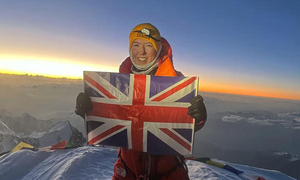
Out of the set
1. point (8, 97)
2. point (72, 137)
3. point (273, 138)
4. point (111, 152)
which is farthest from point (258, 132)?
point (8, 97)

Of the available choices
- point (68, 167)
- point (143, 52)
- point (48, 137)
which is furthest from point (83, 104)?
point (48, 137)

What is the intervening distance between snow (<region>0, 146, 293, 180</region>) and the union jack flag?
272 centimetres

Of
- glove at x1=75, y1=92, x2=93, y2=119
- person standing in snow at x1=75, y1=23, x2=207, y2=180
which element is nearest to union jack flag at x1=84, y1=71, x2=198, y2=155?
glove at x1=75, y1=92, x2=93, y2=119

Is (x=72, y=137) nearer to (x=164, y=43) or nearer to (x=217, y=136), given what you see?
(x=164, y=43)

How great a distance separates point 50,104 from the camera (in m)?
34.0

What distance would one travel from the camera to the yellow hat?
1793 mm

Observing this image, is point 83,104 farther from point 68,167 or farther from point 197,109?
point 68,167

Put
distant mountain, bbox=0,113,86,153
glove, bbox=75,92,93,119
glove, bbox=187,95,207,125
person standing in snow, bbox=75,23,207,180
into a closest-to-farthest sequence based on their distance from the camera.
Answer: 1. glove, bbox=187,95,207,125
2. glove, bbox=75,92,93,119
3. person standing in snow, bbox=75,23,207,180
4. distant mountain, bbox=0,113,86,153

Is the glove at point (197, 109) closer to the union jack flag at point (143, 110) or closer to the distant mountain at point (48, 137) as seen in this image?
the union jack flag at point (143, 110)

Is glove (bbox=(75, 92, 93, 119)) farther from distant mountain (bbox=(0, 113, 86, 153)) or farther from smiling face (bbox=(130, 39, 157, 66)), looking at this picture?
distant mountain (bbox=(0, 113, 86, 153))

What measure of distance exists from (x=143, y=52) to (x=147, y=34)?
0.64 ft

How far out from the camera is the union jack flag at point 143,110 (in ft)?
4.99

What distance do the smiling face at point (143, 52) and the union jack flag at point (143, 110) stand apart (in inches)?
12.8

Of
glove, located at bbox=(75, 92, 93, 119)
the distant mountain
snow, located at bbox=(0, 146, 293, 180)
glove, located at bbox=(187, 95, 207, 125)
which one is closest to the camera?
glove, located at bbox=(187, 95, 207, 125)
